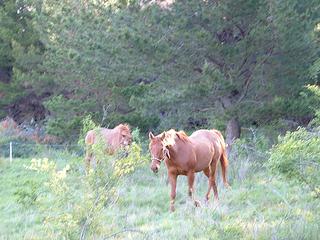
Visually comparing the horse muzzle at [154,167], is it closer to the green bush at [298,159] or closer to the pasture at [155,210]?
the pasture at [155,210]

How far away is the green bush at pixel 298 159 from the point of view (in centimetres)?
705

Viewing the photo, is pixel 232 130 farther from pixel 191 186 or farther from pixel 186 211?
pixel 186 211

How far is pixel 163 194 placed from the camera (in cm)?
1209

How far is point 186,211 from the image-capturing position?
9891mm

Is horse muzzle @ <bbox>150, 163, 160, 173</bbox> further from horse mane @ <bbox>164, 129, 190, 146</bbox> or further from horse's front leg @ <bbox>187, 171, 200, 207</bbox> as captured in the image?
horse's front leg @ <bbox>187, 171, 200, 207</bbox>

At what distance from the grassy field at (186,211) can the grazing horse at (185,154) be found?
1.47 feet

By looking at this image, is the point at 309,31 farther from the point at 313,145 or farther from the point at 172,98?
the point at 313,145

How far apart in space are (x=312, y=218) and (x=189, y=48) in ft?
29.0

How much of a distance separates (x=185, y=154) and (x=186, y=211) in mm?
1284

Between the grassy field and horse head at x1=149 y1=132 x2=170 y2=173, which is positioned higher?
horse head at x1=149 y1=132 x2=170 y2=173

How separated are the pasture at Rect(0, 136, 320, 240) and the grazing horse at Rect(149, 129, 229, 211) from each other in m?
0.46

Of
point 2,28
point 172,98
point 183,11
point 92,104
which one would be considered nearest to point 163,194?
point 172,98

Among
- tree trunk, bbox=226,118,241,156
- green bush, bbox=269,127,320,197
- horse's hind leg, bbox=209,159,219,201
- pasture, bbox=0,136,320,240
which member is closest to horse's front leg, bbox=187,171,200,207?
pasture, bbox=0,136,320,240

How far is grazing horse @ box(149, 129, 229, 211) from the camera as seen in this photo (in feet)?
33.2
